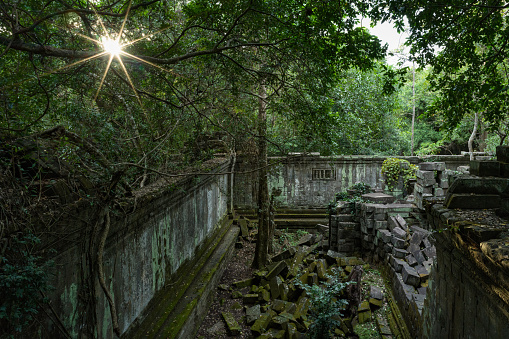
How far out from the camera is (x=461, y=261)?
8.38 ft

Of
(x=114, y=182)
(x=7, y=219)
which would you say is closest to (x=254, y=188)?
(x=114, y=182)

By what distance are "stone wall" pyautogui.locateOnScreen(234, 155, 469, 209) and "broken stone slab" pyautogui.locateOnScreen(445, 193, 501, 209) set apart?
837cm

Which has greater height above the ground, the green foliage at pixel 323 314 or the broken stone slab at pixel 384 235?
the broken stone slab at pixel 384 235

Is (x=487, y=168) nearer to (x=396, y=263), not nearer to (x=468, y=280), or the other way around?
(x=468, y=280)

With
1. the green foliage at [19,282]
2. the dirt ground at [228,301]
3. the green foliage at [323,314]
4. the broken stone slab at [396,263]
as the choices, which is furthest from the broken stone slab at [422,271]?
the green foliage at [19,282]

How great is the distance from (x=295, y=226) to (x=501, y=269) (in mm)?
9188

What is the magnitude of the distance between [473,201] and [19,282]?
3.57 metres

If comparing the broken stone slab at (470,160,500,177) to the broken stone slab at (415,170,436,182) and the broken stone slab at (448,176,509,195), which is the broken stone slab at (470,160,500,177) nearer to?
the broken stone slab at (448,176,509,195)

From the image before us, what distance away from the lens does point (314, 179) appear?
37.5 ft

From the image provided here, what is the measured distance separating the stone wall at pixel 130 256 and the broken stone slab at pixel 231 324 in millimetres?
1108

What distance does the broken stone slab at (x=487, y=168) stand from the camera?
285cm

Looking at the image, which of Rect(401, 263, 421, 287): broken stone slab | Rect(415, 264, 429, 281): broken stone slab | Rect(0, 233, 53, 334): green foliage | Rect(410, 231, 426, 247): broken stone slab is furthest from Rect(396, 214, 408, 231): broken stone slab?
Rect(0, 233, 53, 334): green foliage

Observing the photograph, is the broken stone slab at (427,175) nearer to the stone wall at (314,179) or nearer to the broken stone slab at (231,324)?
the stone wall at (314,179)

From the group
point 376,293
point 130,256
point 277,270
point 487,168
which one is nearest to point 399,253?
point 376,293
